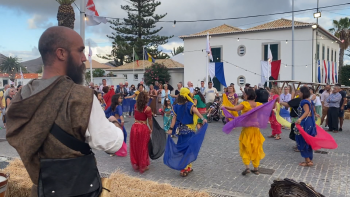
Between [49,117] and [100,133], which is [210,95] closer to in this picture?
[100,133]

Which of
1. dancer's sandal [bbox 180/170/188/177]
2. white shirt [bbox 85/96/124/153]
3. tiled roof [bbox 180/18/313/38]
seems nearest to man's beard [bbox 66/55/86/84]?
white shirt [bbox 85/96/124/153]

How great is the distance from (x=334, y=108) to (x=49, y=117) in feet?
39.0

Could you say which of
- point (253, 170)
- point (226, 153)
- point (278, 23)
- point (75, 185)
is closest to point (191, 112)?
point (253, 170)

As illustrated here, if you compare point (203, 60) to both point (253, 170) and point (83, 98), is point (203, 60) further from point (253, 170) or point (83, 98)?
point (83, 98)

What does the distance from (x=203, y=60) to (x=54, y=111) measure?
3004 centimetres

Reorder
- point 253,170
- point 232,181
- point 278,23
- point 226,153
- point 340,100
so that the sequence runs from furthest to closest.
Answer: point 278,23 → point 340,100 → point 226,153 → point 253,170 → point 232,181

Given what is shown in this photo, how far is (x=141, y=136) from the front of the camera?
250 inches

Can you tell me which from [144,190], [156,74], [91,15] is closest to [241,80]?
[156,74]

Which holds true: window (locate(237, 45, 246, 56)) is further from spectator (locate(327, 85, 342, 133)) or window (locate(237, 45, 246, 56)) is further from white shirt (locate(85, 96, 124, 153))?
white shirt (locate(85, 96, 124, 153))

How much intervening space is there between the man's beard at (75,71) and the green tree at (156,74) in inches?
1232

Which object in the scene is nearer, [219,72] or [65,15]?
[65,15]

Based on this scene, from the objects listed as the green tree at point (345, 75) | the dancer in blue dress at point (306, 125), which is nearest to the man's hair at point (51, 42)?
the dancer in blue dress at point (306, 125)

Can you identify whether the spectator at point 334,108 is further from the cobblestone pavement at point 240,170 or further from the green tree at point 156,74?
the green tree at point 156,74

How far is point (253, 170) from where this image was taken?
5992 millimetres
